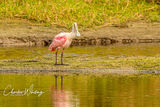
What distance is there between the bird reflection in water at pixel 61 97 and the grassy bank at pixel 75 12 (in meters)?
8.89

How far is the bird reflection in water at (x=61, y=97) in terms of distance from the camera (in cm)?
796

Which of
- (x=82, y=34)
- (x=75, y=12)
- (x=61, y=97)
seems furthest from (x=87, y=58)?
(x=75, y=12)

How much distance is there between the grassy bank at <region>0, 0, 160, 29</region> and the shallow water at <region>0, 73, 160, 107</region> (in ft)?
24.5

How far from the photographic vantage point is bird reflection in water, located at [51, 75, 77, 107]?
796 centimetres

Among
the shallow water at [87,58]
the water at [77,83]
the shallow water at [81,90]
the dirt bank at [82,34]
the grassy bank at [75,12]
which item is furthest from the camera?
the grassy bank at [75,12]

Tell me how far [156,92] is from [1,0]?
449 inches

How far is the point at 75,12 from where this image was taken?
61.8ft

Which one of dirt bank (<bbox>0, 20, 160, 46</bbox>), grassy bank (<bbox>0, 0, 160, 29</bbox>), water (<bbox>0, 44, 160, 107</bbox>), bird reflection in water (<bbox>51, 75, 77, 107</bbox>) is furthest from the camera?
grassy bank (<bbox>0, 0, 160, 29</bbox>)

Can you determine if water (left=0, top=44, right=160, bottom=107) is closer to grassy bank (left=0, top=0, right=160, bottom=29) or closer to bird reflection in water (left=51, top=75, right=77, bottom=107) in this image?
bird reflection in water (left=51, top=75, right=77, bottom=107)

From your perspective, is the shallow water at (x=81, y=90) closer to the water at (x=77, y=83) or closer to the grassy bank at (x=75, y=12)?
the water at (x=77, y=83)

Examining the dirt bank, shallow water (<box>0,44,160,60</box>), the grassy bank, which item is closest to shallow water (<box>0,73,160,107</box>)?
shallow water (<box>0,44,160,60</box>)

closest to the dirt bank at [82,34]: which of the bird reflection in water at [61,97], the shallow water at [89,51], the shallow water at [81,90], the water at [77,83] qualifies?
the shallow water at [89,51]

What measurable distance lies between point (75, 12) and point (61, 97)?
10460 mm

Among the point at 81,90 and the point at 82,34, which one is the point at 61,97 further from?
the point at 82,34
